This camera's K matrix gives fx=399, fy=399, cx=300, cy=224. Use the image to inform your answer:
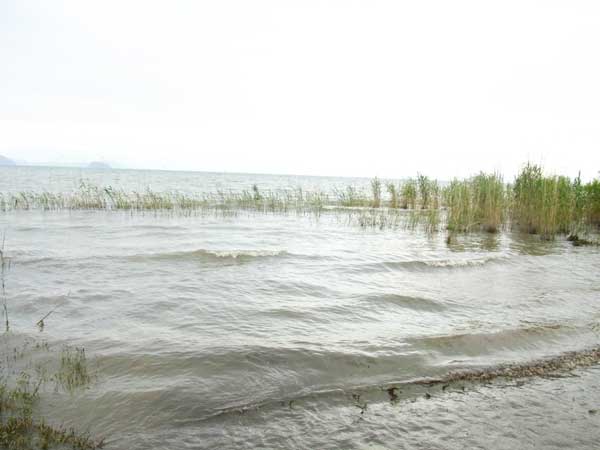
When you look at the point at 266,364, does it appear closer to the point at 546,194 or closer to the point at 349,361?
the point at 349,361

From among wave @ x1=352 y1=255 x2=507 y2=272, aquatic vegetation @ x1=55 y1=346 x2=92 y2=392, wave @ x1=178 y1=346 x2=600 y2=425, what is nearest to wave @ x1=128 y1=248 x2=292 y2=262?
wave @ x1=352 y1=255 x2=507 y2=272

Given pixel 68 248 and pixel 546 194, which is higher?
pixel 546 194

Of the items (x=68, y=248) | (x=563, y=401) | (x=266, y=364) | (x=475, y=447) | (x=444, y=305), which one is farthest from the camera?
(x=68, y=248)

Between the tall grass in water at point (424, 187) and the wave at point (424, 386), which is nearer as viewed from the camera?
the wave at point (424, 386)

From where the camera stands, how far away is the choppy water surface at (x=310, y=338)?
3631 mm

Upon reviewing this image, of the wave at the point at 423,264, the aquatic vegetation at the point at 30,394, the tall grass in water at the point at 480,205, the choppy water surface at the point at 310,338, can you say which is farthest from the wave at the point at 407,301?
the tall grass in water at the point at 480,205

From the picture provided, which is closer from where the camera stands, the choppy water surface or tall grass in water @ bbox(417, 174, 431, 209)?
the choppy water surface

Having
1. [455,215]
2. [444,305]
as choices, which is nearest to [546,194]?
[455,215]

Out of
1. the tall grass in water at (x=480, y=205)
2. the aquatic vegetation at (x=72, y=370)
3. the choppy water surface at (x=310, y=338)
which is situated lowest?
the aquatic vegetation at (x=72, y=370)

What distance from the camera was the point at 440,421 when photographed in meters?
Result: 3.70

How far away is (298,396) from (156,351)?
7.17ft

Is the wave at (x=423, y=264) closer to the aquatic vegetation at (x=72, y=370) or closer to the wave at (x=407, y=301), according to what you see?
the wave at (x=407, y=301)

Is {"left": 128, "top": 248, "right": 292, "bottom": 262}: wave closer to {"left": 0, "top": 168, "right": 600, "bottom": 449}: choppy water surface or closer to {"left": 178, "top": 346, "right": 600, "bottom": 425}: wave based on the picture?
Answer: {"left": 0, "top": 168, "right": 600, "bottom": 449}: choppy water surface

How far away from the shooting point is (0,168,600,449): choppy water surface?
3631 mm
